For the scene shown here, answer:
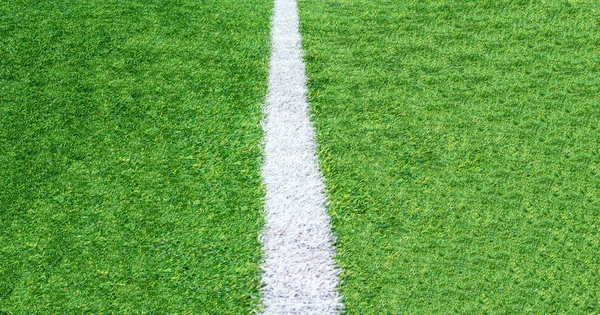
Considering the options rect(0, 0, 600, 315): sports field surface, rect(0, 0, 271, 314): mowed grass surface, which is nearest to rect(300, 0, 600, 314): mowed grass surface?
rect(0, 0, 600, 315): sports field surface

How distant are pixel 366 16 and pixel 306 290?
1757 millimetres

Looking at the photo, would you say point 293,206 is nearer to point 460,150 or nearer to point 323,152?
point 323,152

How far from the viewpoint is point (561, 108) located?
9.09 ft

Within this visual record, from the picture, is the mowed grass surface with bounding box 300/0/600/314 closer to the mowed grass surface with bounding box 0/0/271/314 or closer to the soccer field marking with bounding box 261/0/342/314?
the soccer field marking with bounding box 261/0/342/314

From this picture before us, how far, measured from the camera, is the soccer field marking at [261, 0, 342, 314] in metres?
2.19

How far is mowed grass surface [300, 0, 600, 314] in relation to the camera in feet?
7.22

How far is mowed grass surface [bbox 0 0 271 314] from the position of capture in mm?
2236

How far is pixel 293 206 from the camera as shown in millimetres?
2475

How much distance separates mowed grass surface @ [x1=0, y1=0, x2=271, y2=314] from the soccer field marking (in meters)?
0.07

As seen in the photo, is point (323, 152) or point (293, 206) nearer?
point (293, 206)

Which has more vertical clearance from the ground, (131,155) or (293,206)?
(131,155)

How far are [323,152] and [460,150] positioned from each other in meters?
0.63

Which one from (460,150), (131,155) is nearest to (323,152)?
(460,150)

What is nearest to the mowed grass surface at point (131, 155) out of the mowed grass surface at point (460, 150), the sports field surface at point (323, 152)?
the sports field surface at point (323, 152)
